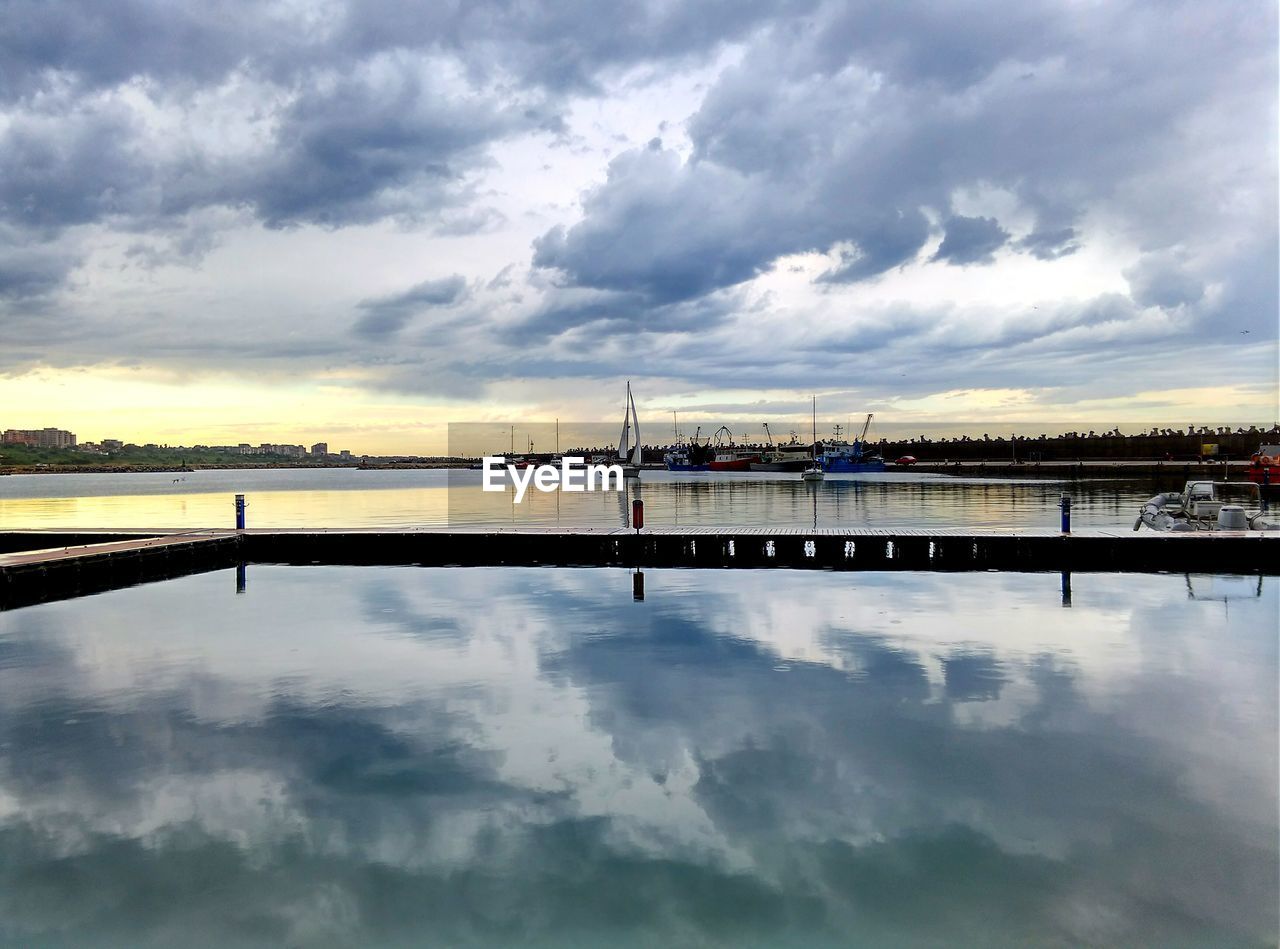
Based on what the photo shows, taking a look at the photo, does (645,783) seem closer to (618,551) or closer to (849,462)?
(618,551)

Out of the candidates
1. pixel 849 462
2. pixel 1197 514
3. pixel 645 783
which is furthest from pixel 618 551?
pixel 849 462

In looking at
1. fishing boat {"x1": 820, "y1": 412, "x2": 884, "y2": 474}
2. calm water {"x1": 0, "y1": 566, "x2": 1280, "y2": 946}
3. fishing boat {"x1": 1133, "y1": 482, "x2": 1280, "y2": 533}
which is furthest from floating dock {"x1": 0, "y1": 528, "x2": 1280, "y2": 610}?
fishing boat {"x1": 820, "y1": 412, "x2": 884, "y2": 474}

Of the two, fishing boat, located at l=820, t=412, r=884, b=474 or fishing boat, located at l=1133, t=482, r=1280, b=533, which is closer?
fishing boat, located at l=1133, t=482, r=1280, b=533

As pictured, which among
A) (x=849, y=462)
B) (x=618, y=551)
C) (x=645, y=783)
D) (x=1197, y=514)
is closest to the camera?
(x=645, y=783)

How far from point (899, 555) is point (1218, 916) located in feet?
75.7

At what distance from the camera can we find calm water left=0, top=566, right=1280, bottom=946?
793 cm

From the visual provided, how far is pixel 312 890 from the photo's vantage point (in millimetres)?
8320

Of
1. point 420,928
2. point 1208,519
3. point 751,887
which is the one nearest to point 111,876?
point 420,928

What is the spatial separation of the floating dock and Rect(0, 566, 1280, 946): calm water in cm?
613

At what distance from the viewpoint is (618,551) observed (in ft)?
104

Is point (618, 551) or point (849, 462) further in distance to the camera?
point (849, 462)

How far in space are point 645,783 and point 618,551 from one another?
68.0 feet

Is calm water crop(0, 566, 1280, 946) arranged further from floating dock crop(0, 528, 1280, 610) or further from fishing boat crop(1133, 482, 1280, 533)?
fishing boat crop(1133, 482, 1280, 533)

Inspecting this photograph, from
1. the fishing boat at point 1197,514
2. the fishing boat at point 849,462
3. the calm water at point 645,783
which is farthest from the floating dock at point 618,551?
the fishing boat at point 849,462
